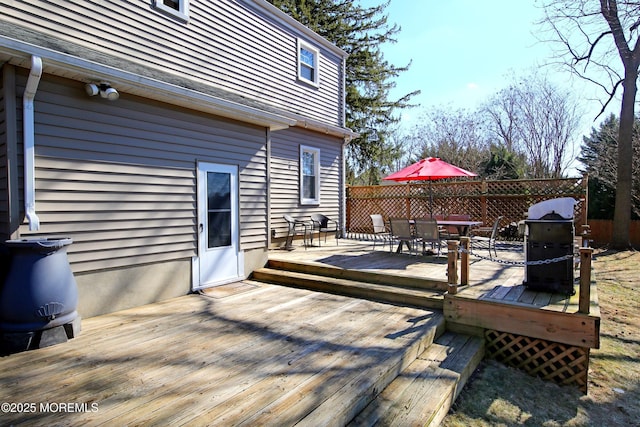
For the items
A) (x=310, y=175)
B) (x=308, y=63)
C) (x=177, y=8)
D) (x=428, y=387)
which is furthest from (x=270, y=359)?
(x=308, y=63)

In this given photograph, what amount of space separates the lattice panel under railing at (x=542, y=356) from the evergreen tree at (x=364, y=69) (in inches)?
533

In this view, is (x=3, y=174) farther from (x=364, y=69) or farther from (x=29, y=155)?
(x=364, y=69)

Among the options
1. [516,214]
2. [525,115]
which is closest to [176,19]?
[516,214]

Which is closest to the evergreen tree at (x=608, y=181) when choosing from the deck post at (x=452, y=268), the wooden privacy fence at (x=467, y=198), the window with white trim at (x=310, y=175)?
the wooden privacy fence at (x=467, y=198)

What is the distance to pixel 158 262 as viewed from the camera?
4.79 m

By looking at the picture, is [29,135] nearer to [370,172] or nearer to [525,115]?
[370,172]

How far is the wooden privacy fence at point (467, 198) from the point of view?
31.3 feet

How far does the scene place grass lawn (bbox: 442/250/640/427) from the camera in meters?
2.90

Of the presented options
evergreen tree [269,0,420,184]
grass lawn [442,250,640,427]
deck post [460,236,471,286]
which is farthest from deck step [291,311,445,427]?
evergreen tree [269,0,420,184]

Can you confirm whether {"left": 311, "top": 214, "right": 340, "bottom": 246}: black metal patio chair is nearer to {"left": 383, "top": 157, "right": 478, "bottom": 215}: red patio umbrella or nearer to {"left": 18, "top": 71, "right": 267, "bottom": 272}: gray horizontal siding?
{"left": 383, "top": 157, "right": 478, "bottom": 215}: red patio umbrella

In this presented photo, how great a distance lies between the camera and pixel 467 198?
36.0 feet

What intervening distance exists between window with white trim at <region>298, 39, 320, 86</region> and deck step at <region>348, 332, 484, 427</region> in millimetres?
7524

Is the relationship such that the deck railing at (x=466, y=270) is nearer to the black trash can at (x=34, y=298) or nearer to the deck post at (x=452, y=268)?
the deck post at (x=452, y=268)

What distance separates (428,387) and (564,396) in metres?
1.66
